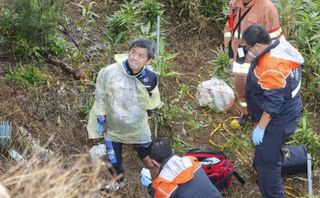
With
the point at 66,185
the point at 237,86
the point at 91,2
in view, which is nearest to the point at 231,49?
the point at 237,86

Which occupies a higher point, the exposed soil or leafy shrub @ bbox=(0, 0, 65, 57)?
leafy shrub @ bbox=(0, 0, 65, 57)

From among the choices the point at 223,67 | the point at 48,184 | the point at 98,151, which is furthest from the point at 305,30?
the point at 48,184

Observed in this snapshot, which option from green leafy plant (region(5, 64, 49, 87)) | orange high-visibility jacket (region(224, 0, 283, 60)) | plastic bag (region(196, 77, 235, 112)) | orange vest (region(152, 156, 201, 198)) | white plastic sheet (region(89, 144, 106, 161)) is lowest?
white plastic sheet (region(89, 144, 106, 161))

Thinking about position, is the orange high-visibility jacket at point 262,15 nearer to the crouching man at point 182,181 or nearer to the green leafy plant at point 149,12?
the green leafy plant at point 149,12

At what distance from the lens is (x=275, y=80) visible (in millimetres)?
4949

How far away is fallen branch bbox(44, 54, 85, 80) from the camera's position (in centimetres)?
668

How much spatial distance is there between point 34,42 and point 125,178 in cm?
166

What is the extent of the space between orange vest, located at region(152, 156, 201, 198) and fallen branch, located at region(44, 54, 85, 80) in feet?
7.55

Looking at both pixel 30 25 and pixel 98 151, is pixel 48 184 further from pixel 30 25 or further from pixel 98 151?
pixel 30 25

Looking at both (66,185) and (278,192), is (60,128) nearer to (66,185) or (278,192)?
(278,192)

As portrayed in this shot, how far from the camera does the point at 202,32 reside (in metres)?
7.94

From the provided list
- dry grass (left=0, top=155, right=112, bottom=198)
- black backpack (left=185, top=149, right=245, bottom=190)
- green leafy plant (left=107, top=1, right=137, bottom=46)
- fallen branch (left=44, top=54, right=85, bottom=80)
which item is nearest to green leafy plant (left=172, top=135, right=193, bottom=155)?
black backpack (left=185, top=149, right=245, bottom=190)

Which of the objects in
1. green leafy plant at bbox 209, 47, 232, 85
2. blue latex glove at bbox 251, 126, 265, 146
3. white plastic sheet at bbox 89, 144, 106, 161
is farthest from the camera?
green leafy plant at bbox 209, 47, 232, 85

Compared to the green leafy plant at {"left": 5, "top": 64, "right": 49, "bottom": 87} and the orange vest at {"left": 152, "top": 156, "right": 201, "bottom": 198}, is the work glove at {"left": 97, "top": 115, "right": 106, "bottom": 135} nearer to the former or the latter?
the orange vest at {"left": 152, "top": 156, "right": 201, "bottom": 198}
